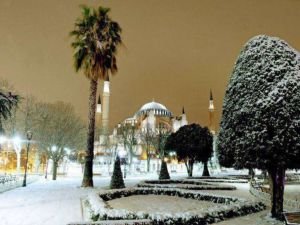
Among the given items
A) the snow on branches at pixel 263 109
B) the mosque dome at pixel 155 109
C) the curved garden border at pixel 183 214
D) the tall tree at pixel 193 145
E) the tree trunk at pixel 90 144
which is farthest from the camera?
the mosque dome at pixel 155 109

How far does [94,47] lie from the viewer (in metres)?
29.7

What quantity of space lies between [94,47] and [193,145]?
2705 centimetres

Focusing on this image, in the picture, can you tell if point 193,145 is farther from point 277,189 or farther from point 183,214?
point 183,214

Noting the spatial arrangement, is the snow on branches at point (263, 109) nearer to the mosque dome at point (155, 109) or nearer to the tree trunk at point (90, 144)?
the tree trunk at point (90, 144)

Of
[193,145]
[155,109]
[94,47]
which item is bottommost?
[193,145]

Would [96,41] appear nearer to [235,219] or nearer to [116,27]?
[116,27]

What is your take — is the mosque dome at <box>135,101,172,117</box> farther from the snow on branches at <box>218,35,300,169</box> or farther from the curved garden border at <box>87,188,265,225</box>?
the snow on branches at <box>218,35,300,169</box>

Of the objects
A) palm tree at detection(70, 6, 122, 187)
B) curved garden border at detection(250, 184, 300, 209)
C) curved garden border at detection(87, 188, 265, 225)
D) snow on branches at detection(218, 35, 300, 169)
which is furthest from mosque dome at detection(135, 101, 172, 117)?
snow on branches at detection(218, 35, 300, 169)

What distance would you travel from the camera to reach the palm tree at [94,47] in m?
29.4

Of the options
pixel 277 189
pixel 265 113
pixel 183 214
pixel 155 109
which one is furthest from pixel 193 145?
pixel 155 109

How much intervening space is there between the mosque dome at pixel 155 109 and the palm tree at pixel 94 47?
116320 millimetres

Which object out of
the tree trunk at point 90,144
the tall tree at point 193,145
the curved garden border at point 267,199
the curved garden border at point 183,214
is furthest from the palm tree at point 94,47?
the tall tree at point 193,145

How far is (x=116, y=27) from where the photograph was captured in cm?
3095

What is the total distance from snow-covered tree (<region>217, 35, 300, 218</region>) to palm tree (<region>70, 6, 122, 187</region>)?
17.4 meters
